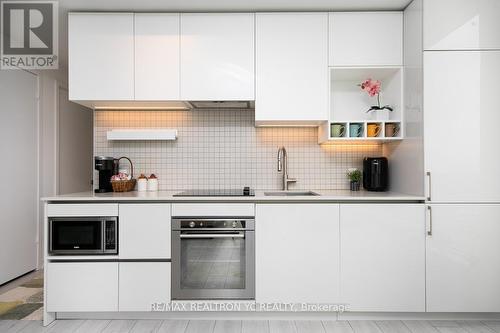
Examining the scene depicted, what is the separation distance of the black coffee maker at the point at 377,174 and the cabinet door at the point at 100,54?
207 centimetres

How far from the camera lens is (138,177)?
294 centimetres

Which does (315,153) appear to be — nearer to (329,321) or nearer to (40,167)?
(329,321)

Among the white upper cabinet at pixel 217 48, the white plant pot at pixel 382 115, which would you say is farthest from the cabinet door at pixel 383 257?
the white upper cabinet at pixel 217 48

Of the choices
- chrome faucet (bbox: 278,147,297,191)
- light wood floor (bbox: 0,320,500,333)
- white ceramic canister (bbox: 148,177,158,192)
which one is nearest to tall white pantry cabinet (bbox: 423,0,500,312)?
light wood floor (bbox: 0,320,500,333)

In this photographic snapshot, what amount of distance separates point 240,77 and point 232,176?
0.91 m

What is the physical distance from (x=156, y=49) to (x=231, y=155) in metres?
1.09

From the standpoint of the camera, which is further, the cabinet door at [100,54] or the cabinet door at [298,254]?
the cabinet door at [100,54]

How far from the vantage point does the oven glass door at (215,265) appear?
2299mm

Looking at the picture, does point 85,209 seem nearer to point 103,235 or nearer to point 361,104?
point 103,235

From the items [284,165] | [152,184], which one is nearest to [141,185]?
[152,184]

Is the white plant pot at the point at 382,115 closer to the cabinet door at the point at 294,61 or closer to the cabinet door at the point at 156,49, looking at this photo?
the cabinet door at the point at 294,61

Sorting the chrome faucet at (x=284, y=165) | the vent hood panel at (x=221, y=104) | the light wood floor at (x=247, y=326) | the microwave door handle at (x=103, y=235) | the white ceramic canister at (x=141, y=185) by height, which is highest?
the vent hood panel at (x=221, y=104)

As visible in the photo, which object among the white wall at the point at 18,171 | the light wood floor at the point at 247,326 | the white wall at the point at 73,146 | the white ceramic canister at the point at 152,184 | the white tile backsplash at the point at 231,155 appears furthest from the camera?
the white wall at the point at 73,146

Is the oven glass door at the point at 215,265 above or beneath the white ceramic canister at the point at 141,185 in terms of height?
beneath
